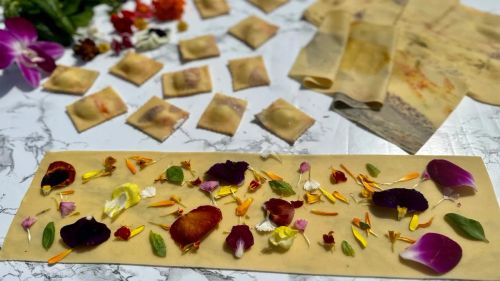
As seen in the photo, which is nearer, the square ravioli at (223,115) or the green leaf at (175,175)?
the green leaf at (175,175)

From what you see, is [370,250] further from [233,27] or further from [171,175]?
[233,27]

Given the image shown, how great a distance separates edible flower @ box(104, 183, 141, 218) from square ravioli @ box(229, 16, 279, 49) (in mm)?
642

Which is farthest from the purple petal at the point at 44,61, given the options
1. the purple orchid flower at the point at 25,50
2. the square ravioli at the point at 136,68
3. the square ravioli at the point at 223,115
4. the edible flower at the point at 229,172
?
the edible flower at the point at 229,172

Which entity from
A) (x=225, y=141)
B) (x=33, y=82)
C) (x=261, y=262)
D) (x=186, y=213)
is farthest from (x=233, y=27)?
(x=261, y=262)

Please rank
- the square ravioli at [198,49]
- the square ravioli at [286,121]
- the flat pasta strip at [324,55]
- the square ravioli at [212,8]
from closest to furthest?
the square ravioli at [286,121]
the flat pasta strip at [324,55]
the square ravioli at [198,49]
the square ravioli at [212,8]

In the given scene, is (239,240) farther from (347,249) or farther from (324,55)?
(324,55)

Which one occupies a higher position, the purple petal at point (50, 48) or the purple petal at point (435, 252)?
the purple petal at point (50, 48)

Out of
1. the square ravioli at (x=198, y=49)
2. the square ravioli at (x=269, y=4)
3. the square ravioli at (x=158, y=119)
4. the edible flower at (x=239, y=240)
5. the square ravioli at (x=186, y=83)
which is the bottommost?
the edible flower at (x=239, y=240)

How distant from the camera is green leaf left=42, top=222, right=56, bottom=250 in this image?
3.61ft

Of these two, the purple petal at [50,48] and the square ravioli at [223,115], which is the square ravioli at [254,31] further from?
the purple petal at [50,48]

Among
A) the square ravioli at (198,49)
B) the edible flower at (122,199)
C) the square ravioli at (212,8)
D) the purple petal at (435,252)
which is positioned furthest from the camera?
the square ravioli at (212,8)

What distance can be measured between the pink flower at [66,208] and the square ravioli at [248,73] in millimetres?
557

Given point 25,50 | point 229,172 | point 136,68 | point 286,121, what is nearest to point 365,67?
point 286,121

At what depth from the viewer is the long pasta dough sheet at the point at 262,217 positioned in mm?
1044
